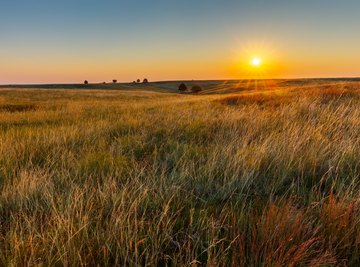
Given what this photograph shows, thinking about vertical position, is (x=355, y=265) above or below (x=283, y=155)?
below

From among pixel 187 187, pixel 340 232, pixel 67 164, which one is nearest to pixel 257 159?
pixel 187 187

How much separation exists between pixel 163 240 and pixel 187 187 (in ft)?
3.16

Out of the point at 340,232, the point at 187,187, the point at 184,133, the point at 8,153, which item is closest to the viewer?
the point at 340,232

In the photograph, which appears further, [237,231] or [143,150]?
[143,150]

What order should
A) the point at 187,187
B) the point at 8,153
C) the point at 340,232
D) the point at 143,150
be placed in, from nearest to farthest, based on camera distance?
the point at 340,232 → the point at 187,187 → the point at 8,153 → the point at 143,150

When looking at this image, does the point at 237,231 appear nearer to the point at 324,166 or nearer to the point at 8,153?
the point at 324,166

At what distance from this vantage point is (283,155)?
10.8 ft

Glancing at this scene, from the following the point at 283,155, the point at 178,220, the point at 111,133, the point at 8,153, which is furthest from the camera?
the point at 111,133

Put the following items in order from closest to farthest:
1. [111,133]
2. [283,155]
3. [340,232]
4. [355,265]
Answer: [355,265] < [340,232] < [283,155] < [111,133]

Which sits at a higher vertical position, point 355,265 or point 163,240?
point 163,240

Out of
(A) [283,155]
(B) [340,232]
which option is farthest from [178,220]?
(A) [283,155]

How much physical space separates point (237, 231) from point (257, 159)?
56.0 inches

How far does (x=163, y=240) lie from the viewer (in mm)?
1676

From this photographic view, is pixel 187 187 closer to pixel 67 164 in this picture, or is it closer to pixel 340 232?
pixel 340 232
